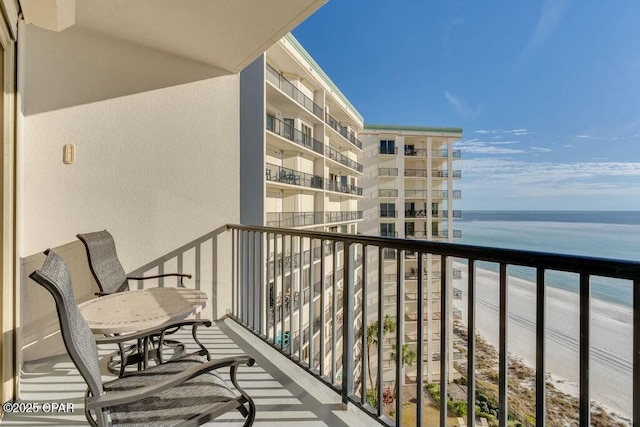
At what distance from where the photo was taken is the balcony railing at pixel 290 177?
428 inches

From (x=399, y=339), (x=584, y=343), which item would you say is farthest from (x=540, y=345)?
(x=399, y=339)

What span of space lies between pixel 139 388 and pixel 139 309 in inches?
29.8

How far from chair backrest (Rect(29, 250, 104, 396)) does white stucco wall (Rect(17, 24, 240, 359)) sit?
145cm

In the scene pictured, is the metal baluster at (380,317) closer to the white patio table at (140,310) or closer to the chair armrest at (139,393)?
the chair armrest at (139,393)

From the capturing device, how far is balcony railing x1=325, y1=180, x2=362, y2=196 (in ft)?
50.3

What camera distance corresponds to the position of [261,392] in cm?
189

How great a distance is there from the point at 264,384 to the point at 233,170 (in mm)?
1992

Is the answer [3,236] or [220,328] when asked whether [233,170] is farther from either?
[3,236]

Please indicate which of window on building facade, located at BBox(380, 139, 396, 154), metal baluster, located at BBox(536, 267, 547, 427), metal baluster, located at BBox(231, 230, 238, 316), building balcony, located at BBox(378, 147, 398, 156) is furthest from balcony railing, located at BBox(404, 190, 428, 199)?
metal baluster, located at BBox(536, 267, 547, 427)

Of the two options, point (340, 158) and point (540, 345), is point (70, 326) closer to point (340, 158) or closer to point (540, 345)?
point (540, 345)

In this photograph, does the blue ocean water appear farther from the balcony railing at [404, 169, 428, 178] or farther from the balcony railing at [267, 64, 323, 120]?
the balcony railing at [267, 64, 323, 120]

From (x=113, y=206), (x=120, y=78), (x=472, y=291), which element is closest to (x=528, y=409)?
(x=472, y=291)

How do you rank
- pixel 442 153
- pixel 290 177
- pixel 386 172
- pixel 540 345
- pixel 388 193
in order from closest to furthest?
pixel 540 345 < pixel 290 177 < pixel 386 172 < pixel 388 193 < pixel 442 153

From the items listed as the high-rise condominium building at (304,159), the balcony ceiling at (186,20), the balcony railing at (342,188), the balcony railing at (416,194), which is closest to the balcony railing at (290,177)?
the high-rise condominium building at (304,159)
